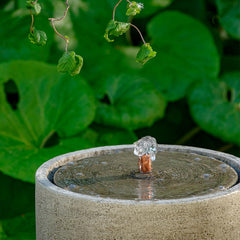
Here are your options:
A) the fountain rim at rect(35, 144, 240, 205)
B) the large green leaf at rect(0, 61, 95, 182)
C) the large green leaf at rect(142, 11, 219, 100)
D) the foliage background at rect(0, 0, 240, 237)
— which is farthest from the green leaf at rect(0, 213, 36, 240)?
the large green leaf at rect(142, 11, 219, 100)

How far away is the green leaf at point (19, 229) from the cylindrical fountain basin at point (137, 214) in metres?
0.81

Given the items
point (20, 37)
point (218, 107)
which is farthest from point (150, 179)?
point (20, 37)

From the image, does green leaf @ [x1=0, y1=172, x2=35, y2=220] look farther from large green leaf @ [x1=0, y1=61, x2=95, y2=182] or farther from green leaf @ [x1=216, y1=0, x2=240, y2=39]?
green leaf @ [x1=216, y1=0, x2=240, y2=39]

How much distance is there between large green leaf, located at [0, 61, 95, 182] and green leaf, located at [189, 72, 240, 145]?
0.51 meters

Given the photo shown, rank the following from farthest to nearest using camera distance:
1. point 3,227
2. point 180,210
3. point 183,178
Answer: point 3,227, point 183,178, point 180,210

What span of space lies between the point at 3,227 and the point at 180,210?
1.09 meters

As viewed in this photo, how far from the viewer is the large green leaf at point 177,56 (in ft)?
7.54

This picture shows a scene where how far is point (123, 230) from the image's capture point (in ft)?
2.50

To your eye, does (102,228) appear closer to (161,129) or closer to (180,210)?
(180,210)

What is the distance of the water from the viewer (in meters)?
0.82

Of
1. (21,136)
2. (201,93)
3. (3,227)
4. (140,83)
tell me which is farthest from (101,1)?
(3,227)

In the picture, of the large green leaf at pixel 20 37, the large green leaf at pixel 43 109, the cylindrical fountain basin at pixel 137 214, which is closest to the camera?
the cylindrical fountain basin at pixel 137 214

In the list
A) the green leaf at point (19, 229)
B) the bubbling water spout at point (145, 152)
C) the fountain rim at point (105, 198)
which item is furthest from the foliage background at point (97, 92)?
the bubbling water spout at point (145, 152)

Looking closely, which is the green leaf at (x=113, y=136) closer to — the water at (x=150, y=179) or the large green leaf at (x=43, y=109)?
the large green leaf at (x=43, y=109)
